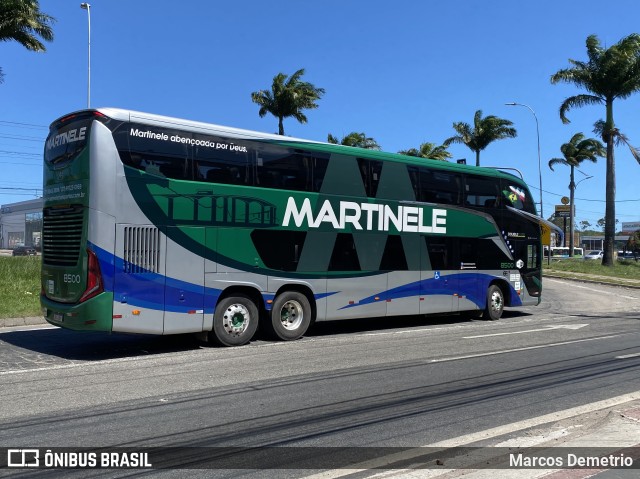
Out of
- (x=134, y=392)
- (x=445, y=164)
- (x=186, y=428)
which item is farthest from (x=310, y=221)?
(x=186, y=428)

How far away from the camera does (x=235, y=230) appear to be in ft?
37.0

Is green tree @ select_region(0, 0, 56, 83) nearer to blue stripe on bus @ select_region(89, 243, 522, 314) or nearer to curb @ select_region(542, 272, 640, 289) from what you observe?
blue stripe on bus @ select_region(89, 243, 522, 314)

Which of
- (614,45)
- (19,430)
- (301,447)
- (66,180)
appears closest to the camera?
(301,447)

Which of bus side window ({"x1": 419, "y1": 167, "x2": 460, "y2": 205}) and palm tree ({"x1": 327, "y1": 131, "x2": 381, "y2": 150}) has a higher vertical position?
palm tree ({"x1": 327, "y1": 131, "x2": 381, "y2": 150})

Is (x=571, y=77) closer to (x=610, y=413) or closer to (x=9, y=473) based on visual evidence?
(x=610, y=413)

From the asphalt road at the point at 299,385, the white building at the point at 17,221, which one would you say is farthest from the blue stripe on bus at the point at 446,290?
the white building at the point at 17,221

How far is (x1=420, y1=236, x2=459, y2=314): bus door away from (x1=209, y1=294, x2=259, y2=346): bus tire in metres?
Result: 5.05

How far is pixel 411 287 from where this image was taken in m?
14.5

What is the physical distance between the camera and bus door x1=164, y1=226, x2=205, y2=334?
10.4m

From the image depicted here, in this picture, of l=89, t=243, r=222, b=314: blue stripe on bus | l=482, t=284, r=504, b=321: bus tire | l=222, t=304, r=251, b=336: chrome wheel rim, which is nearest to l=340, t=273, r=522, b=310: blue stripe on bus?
l=482, t=284, r=504, b=321: bus tire

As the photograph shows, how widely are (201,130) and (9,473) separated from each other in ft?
24.1

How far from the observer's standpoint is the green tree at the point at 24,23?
961 inches

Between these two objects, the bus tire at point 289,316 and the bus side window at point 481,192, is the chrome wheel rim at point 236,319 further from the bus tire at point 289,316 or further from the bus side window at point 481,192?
the bus side window at point 481,192

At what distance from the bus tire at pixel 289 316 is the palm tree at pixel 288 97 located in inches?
963
